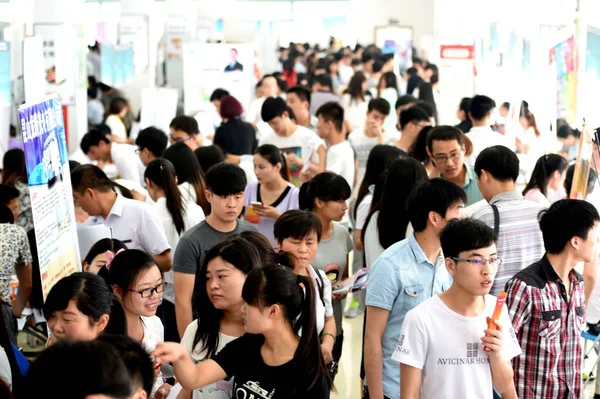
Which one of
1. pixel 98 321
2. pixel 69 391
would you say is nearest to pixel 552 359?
pixel 98 321

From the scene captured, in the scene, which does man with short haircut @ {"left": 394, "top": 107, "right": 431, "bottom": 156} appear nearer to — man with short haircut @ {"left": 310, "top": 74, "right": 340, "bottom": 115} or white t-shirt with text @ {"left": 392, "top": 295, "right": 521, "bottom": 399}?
white t-shirt with text @ {"left": 392, "top": 295, "right": 521, "bottom": 399}

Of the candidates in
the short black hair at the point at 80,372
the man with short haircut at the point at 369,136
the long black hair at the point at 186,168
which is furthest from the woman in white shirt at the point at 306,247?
the man with short haircut at the point at 369,136

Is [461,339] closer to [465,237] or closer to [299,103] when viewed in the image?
[465,237]

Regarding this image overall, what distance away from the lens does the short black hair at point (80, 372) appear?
1.73m

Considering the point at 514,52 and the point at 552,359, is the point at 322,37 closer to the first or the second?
the point at 514,52

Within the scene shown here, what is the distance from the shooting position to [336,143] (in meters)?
7.29

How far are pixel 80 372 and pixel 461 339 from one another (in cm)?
144

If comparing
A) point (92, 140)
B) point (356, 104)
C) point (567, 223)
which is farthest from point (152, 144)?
point (356, 104)

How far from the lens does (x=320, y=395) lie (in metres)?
2.77

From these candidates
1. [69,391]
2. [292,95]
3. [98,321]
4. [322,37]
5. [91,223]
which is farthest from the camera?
[322,37]

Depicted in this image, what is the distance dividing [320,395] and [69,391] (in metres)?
1.18

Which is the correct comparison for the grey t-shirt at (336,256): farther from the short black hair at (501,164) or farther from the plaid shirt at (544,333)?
the plaid shirt at (544,333)

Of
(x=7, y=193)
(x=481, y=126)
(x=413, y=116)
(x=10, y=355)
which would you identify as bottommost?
(x=10, y=355)

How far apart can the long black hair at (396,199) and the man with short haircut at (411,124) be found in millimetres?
2400
